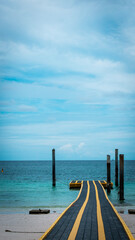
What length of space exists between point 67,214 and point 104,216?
5.88ft

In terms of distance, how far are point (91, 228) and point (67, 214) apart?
106 inches

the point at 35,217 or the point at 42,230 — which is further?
the point at 35,217

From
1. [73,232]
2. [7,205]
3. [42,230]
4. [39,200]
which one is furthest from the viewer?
[39,200]

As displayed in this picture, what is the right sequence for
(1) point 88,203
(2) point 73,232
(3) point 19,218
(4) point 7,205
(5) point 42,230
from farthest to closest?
(4) point 7,205, (1) point 88,203, (3) point 19,218, (5) point 42,230, (2) point 73,232

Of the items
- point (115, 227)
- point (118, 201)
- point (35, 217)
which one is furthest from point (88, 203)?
point (118, 201)

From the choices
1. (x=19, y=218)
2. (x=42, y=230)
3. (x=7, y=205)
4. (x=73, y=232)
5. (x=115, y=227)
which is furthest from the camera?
(x=7, y=205)

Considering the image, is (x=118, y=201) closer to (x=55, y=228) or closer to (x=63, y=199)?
(x=63, y=199)

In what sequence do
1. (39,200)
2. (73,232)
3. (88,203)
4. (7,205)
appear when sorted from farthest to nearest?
(39,200) → (7,205) → (88,203) → (73,232)

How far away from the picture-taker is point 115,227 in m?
9.82

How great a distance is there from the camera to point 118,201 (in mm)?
22031

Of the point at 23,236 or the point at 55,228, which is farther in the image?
the point at 23,236

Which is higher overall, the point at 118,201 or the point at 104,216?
the point at 104,216

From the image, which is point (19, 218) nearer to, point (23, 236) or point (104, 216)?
point (23, 236)

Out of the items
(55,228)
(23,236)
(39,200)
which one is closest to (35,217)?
(23,236)
